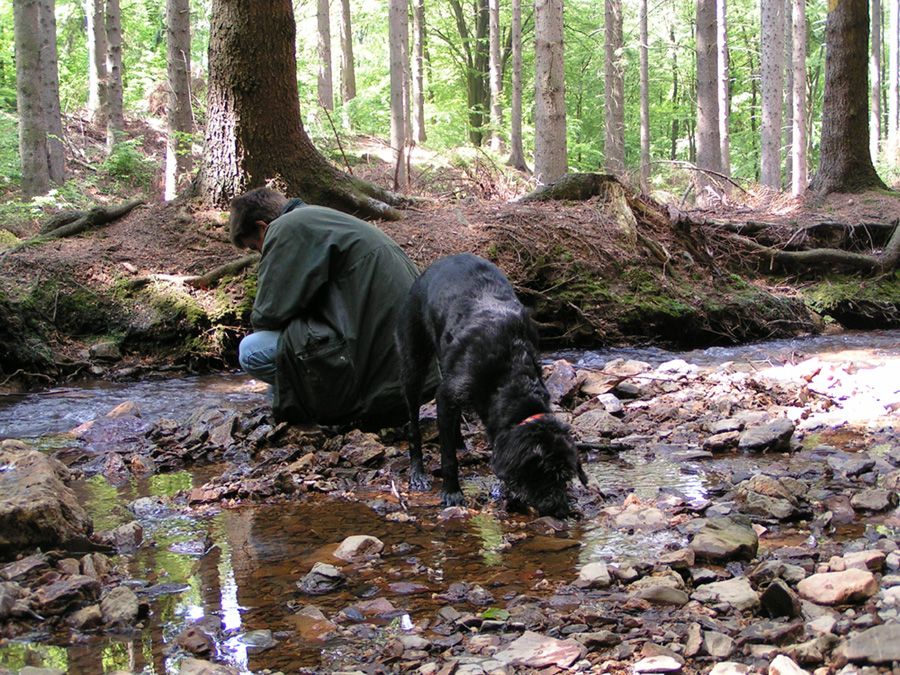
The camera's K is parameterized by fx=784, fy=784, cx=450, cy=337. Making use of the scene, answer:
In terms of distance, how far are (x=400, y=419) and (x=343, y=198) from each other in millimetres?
4836

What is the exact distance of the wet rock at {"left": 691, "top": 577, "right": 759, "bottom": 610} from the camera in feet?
9.86

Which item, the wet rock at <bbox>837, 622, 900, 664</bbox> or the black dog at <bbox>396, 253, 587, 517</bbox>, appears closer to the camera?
the wet rock at <bbox>837, 622, 900, 664</bbox>

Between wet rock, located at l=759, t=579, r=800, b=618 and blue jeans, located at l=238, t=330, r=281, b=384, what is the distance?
404cm

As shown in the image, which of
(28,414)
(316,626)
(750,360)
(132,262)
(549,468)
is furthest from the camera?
(132,262)

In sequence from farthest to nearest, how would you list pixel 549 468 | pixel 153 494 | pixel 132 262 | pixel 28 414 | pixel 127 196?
pixel 127 196
pixel 132 262
pixel 28 414
pixel 153 494
pixel 549 468

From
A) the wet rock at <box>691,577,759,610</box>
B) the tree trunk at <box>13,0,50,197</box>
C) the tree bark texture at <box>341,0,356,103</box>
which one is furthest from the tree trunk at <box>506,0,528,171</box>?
the wet rock at <box>691,577,759,610</box>

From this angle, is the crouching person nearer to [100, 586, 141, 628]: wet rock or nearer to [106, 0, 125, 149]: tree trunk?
[100, 586, 141, 628]: wet rock

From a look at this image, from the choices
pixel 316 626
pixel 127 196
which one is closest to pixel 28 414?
pixel 316 626

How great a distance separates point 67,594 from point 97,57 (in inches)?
987

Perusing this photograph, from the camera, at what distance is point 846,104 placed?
13883 mm

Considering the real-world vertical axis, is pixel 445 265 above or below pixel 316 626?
above

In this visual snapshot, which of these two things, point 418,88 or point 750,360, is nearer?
point 750,360

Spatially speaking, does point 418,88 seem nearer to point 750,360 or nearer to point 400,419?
point 750,360

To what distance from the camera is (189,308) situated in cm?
884
